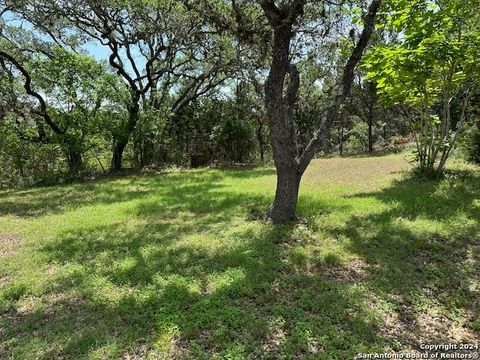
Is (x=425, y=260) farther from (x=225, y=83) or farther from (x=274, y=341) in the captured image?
(x=225, y=83)

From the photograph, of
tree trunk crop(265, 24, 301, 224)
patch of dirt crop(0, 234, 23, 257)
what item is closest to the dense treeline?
tree trunk crop(265, 24, 301, 224)

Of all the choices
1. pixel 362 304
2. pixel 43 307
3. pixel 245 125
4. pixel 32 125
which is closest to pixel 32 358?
pixel 43 307

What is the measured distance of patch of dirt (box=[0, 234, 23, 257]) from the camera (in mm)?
4473

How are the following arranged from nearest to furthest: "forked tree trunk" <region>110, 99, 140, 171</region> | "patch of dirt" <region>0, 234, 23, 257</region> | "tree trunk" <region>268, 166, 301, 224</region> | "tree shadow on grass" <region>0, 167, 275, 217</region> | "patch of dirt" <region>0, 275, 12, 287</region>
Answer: "patch of dirt" <region>0, 275, 12, 287</region>
"patch of dirt" <region>0, 234, 23, 257</region>
"tree trunk" <region>268, 166, 301, 224</region>
"tree shadow on grass" <region>0, 167, 275, 217</region>
"forked tree trunk" <region>110, 99, 140, 171</region>

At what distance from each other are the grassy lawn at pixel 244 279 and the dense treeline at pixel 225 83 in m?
1.15

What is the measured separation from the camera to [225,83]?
16109mm

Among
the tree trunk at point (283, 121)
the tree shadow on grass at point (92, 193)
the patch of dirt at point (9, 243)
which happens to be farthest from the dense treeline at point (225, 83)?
the patch of dirt at point (9, 243)

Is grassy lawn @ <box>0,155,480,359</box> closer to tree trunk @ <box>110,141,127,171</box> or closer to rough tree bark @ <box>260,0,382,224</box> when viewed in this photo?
rough tree bark @ <box>260,0,382,224</box>

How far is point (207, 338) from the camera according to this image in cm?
252

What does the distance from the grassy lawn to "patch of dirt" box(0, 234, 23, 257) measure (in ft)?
0.09

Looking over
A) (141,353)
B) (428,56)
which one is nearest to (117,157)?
(428,56)

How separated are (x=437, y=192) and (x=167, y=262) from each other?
481cm

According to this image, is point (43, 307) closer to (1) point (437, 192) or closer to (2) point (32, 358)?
(2) point (32, 358)

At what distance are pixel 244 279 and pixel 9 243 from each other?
138 inches
